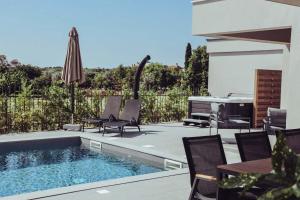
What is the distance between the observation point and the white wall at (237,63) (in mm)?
14789

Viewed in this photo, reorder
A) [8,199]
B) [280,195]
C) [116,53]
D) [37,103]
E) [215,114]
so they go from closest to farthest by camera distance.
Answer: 1. [280,195]
2. [8,199]
3. [215,114]
4. [37,103]
5. [116,53]

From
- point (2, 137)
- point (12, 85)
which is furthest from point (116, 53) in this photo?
point (2, 137)

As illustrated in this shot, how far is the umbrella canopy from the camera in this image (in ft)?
39.8

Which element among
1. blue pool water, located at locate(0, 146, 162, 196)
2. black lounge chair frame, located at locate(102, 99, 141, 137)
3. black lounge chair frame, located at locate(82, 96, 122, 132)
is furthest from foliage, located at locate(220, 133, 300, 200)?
black lounge chair frame, located at locate(82, 96, 122, 132)

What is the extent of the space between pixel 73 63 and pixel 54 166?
4.68 m

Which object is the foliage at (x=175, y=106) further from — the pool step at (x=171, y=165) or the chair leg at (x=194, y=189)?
the chair leg at (x=194, y=189)

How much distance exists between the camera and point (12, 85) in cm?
1258

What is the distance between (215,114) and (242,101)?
3.19 metres

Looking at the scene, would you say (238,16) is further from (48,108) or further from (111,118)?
(48,108)

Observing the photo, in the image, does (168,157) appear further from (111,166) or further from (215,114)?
(215,114)

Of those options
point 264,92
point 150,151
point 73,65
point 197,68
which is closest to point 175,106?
point 264,92

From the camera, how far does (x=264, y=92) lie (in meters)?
13.3

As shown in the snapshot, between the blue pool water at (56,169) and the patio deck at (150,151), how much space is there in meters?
0.60

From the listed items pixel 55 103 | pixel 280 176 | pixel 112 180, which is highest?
pixel 280 176
